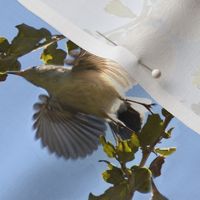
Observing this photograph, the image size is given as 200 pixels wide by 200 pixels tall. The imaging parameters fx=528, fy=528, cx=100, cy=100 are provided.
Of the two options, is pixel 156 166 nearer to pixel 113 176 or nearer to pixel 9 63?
pixel 113 176

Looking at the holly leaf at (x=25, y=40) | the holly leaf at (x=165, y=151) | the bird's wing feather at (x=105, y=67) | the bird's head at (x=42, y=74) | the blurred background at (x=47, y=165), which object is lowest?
the blurred background at (x=47, y=165)

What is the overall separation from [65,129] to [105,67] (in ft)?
0.29

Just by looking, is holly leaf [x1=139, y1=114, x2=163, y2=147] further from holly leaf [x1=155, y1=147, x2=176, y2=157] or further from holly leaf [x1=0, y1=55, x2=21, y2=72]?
holly leaf [x1=0, y1=55, x2=21, y2=72]

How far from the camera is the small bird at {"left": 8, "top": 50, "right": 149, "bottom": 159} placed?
39 centimetres

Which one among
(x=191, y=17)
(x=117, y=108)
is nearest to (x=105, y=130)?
(x=117, y=108)

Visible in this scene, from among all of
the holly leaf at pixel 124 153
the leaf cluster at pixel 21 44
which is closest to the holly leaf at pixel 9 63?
the leaf cluster at pixel 21 44

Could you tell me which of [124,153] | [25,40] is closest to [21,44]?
[25,40]

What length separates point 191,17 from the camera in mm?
347

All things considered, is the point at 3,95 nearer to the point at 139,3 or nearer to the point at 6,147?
the point at 6,147

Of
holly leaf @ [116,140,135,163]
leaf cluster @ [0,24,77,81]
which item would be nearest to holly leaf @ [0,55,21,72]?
leaf cluster @ [0,24,77,81]

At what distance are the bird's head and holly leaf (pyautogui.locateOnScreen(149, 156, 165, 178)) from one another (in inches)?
4.1

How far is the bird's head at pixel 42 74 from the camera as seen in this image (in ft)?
1.37

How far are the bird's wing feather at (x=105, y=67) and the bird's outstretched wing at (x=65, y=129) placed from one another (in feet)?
0.14

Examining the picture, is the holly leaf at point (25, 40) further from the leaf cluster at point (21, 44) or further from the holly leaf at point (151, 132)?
the holly leaf at point (151, 132)
